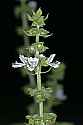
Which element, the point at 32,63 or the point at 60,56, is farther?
the point at 60,56

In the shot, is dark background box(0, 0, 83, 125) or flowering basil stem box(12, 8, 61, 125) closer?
flowering basil stem box(12, 8, 61, 125)

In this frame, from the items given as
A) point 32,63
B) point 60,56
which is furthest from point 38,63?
point 60,56

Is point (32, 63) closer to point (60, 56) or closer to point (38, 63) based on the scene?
point (38, 63)

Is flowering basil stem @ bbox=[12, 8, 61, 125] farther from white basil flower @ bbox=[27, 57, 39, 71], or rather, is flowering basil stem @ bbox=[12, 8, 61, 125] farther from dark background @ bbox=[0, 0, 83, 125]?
dark background @ bbox=[0, 0, 83, 125]

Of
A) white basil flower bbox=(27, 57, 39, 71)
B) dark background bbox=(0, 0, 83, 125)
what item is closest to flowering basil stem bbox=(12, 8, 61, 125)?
white basil flower bbox=(27, 57, 39, 71)

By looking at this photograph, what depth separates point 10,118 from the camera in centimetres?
146

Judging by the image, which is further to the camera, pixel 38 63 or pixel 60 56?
pixel 60 56

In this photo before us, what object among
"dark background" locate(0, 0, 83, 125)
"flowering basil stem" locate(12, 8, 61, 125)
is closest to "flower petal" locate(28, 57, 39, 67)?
"flowering basil stem" locate(12, 8, 61, 125)

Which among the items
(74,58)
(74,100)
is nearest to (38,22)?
(74,58)

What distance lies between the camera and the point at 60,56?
1.30 m

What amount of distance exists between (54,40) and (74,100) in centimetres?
37

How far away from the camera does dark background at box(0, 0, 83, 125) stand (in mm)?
1331

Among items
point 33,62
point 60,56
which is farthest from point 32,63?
point 60,56

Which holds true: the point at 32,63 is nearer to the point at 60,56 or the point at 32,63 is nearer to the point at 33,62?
the point at 33,62
